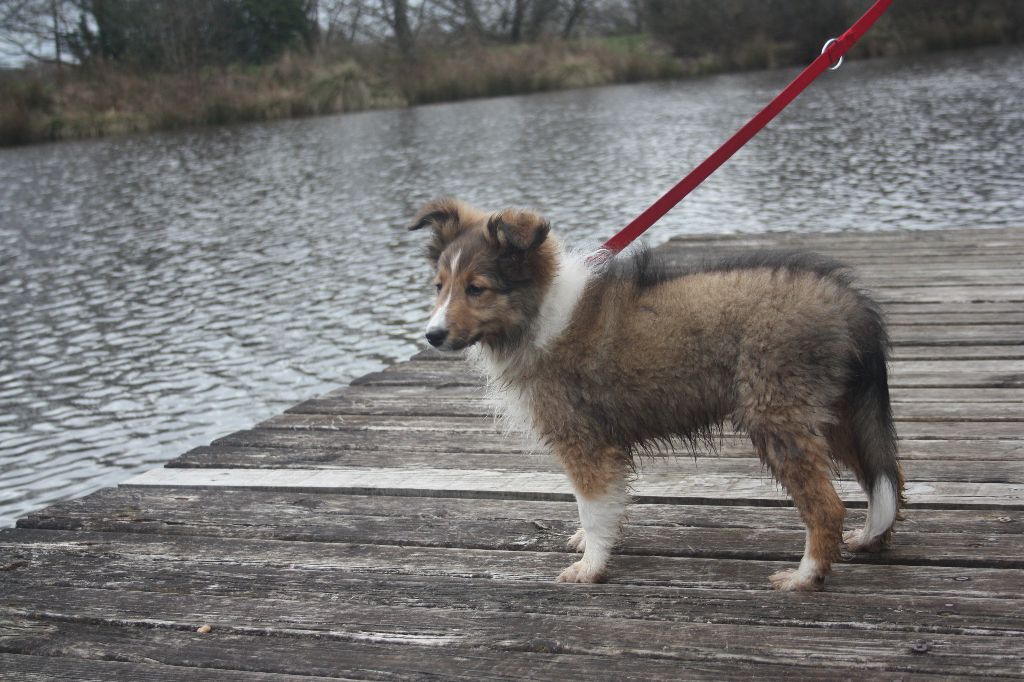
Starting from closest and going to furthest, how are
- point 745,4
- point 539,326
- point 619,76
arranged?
point 539,326, point 619,76, point 745,4

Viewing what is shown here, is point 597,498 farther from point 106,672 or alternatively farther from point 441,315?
point 106,672

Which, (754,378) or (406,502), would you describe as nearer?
(754,378)

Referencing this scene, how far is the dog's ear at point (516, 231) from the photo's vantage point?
3.66 meters

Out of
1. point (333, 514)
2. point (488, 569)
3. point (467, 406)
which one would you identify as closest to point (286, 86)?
point (467, 406)

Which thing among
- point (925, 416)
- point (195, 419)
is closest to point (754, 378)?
point (925, 416)

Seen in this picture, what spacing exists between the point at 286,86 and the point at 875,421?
35.8 meters

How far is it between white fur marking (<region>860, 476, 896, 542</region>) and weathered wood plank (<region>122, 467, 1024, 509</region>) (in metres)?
0.63

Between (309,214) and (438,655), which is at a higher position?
(309,214)

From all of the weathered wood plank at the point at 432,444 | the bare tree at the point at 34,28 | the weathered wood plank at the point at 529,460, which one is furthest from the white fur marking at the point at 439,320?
the bare tree at the point at 34,28

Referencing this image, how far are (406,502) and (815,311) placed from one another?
81.6 inches

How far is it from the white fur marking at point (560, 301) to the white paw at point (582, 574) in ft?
2.64

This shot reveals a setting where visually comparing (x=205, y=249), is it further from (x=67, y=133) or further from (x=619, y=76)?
(x=619, y=76)

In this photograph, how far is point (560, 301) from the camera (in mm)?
3771

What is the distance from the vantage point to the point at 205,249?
49.7 feet
